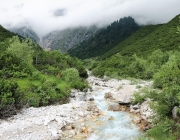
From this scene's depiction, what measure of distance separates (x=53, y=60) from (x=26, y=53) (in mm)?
25970

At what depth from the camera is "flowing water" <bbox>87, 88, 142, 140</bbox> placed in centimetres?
2059

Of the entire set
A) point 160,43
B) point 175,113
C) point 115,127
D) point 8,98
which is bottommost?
point 115,127

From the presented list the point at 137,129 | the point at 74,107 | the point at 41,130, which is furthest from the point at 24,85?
the point at 137,129

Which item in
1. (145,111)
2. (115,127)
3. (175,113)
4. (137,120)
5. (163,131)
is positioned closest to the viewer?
(163,131)

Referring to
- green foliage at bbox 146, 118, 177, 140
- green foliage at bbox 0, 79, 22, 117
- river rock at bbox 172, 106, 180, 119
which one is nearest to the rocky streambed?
green foliage at bbox 0, 79, 22, 117

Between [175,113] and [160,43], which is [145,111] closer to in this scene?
[175,113]

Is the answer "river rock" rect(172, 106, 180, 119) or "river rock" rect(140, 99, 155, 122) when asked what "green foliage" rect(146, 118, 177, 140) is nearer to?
"river rock" rect(172, 106, 180, 119)

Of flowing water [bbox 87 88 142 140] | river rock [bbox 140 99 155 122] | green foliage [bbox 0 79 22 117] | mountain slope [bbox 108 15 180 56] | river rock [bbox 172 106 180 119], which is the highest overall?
mountain slope [bbox 108 15 180 56]

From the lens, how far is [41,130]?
20.8 meters

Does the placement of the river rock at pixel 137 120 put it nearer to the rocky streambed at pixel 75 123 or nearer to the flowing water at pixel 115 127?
the rocky streambed at pixel 75 123

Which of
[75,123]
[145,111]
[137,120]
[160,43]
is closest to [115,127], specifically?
[137,120]

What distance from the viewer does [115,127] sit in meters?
23.4

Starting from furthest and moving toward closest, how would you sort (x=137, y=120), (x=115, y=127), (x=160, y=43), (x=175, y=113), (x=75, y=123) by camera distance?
(x=160, y=43), (x=137, y=120), (x=75, y=123), (x=115, y=127), (x=175, y=113)

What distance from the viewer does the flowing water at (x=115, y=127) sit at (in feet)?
67.6
